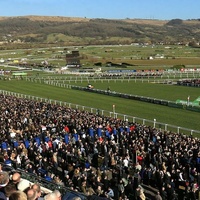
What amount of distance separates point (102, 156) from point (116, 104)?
22.0m

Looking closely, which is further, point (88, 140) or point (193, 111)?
point (193, 111)

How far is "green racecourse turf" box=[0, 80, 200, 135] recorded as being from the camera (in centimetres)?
2970

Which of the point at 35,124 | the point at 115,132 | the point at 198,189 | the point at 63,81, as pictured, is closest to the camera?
the point at 198,189

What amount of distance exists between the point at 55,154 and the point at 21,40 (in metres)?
190

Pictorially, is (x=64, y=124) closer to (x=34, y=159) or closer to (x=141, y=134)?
(x=141, y=134)

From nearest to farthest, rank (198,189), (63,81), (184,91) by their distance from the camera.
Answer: (198,189)
(184,91)
(63,81)

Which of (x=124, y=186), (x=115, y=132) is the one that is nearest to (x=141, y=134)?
(x=115, y=132)

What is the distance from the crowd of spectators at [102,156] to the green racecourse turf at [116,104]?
824 cm

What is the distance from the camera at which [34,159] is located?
1468cm

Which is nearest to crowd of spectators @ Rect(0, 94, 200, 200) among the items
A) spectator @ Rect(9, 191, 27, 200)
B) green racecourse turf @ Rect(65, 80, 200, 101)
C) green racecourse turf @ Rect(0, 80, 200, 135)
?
spectator @ Rect(9, 191, 27, 200)

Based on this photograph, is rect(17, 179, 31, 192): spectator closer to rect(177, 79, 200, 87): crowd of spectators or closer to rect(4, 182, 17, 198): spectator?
rect(4, 182, 17, 198): spectator

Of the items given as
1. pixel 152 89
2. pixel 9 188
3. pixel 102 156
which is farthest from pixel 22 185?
pixel 152 89

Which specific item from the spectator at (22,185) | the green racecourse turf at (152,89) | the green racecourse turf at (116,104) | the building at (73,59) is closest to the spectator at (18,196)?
the spectator at (22,185)

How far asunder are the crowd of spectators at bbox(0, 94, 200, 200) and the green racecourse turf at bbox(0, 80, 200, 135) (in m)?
8.24
